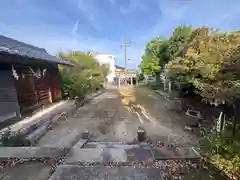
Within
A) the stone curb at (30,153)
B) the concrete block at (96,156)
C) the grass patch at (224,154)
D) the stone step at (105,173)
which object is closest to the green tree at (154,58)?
the concrete block at (96,156)

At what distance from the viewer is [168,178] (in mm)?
3557

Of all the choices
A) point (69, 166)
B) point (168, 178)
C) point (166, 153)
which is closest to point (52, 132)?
point (69, 166)

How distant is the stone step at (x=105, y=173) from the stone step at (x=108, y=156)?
0.24 m

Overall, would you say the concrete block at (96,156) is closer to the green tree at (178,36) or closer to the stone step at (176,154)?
the stone step at (176,154)

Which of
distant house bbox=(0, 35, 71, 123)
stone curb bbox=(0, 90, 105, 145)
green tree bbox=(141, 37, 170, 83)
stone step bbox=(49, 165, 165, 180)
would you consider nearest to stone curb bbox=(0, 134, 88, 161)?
stone step bbox=(49, 165, 165, 180)

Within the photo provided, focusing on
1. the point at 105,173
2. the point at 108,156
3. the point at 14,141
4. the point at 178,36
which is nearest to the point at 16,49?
the point at 14,141

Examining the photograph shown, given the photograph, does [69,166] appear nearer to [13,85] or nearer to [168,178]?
[168,178]

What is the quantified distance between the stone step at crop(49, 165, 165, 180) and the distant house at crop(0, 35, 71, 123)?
3842 millimetres

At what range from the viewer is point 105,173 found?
3.71m

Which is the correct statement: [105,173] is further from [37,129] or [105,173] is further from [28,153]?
[37,129]

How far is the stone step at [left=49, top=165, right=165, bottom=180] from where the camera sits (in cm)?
358

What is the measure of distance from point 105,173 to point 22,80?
6.72 m

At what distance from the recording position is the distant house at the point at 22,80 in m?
7.16

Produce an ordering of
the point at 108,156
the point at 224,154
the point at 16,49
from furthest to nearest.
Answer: the point at 16,49 → the point at 108,156 → the point at 224,154
